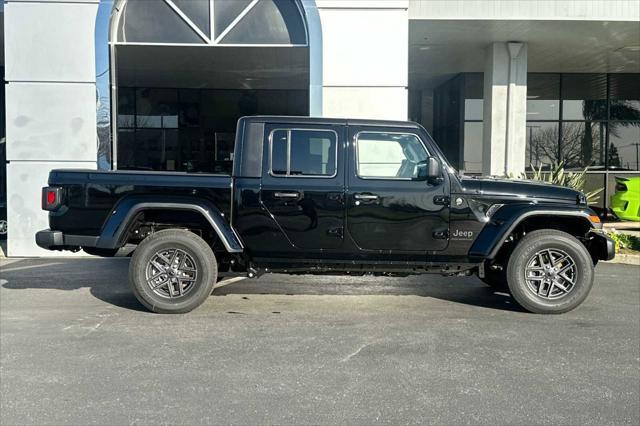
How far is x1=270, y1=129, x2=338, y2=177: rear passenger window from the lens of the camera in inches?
237

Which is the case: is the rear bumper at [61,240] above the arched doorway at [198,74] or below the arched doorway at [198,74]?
below

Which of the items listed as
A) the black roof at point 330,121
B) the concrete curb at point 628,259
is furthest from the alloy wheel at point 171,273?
the concrete curb at point 628,259

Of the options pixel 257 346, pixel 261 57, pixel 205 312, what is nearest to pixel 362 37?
pixel 261 57

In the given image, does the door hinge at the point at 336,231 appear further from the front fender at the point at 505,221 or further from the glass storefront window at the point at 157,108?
the glass storefront window at the point at 157,108

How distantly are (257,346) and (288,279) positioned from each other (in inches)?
119

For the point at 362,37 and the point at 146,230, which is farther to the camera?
the point at 362,37

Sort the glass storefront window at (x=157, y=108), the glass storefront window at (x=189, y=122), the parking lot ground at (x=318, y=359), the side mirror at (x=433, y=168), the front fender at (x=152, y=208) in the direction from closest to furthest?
the parking lot ground at (x=318, y=359) < the side mirror at (x=433, y=168) < the front fender at (x=152, y=208) < the glass storefront window at (x=157, y=108) < the glass storefront window at (x=189, y=122)

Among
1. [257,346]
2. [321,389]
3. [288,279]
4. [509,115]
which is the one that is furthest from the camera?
[509,115]

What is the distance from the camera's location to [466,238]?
5.96 meters

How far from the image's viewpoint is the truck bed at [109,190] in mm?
5918

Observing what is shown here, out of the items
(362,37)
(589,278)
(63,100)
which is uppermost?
(362,37)

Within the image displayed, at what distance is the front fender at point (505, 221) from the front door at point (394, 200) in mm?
379

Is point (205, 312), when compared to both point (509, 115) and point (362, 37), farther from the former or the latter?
point (509, 115)

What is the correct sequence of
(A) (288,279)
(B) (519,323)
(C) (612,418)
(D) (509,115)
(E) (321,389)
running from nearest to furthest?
(C) (612,418) → (E) (321,389) → (B) (519,323) → (A) (288,279) → (D) (509,115)
